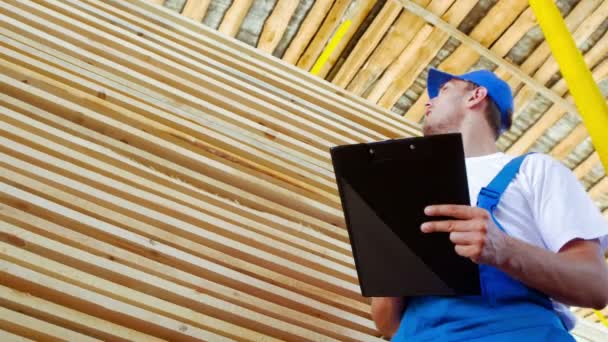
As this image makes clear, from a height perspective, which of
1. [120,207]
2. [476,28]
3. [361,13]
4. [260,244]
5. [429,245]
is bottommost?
[120,207]

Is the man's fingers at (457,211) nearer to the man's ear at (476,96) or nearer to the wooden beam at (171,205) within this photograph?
the man's ear at (476,96)

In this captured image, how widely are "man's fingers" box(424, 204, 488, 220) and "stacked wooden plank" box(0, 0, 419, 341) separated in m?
1.07

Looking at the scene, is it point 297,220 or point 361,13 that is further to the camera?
point 361,13

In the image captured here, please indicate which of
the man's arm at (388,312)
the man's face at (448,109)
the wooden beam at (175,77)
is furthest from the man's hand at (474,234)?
the wooden beam at (175,77)

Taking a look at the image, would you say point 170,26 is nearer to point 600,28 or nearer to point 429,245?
point 429,245

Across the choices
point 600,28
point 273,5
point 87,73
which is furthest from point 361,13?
point 87,73

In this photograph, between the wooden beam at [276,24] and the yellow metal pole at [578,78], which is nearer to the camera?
the yellow metal pole at [578,78]

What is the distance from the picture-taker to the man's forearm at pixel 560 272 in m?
1.62

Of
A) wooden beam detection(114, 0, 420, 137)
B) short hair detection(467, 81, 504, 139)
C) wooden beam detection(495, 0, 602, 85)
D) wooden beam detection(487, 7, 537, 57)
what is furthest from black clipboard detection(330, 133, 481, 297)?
wooden beam detection(495, 0, 602, 85)

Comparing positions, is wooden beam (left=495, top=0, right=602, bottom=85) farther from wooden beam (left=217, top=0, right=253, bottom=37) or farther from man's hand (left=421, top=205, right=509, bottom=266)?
man's hand (left=421, top=205, right=509, bottom=266)

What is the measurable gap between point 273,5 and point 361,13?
2.45 feet

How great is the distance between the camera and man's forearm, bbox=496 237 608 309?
162cm

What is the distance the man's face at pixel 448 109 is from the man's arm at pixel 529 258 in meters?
0.90

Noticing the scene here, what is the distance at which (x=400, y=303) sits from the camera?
1.93 metres
